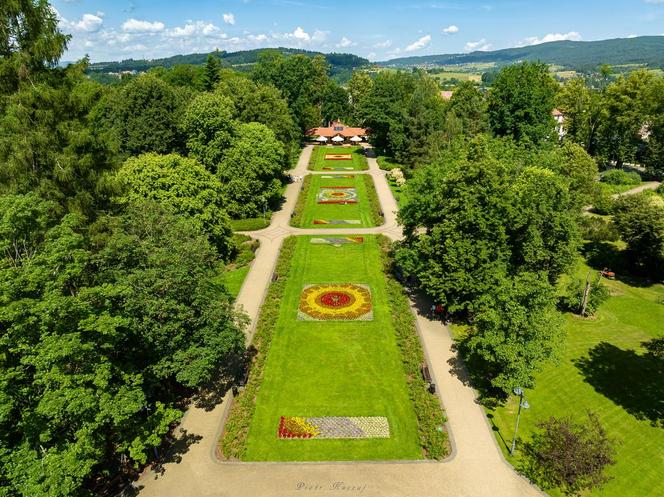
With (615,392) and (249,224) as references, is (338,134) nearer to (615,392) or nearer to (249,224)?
(249,224)

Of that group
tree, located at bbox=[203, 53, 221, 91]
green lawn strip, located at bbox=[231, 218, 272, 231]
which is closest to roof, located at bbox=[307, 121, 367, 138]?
tree, located at bbox=[203, 53, 221, 91]

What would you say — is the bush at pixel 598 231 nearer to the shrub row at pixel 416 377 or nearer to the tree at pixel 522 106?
the tree at pixel 522 106

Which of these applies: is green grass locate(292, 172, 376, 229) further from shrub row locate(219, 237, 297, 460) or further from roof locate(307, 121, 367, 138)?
roof locate(307, 121, 367, 138)

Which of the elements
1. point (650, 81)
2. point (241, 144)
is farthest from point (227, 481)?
point (650, 81)

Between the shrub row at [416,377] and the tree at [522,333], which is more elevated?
the tree at [522,333]

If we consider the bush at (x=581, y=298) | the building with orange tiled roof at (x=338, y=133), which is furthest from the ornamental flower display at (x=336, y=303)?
the building with orange tiled roof at (x=338, y=133)
